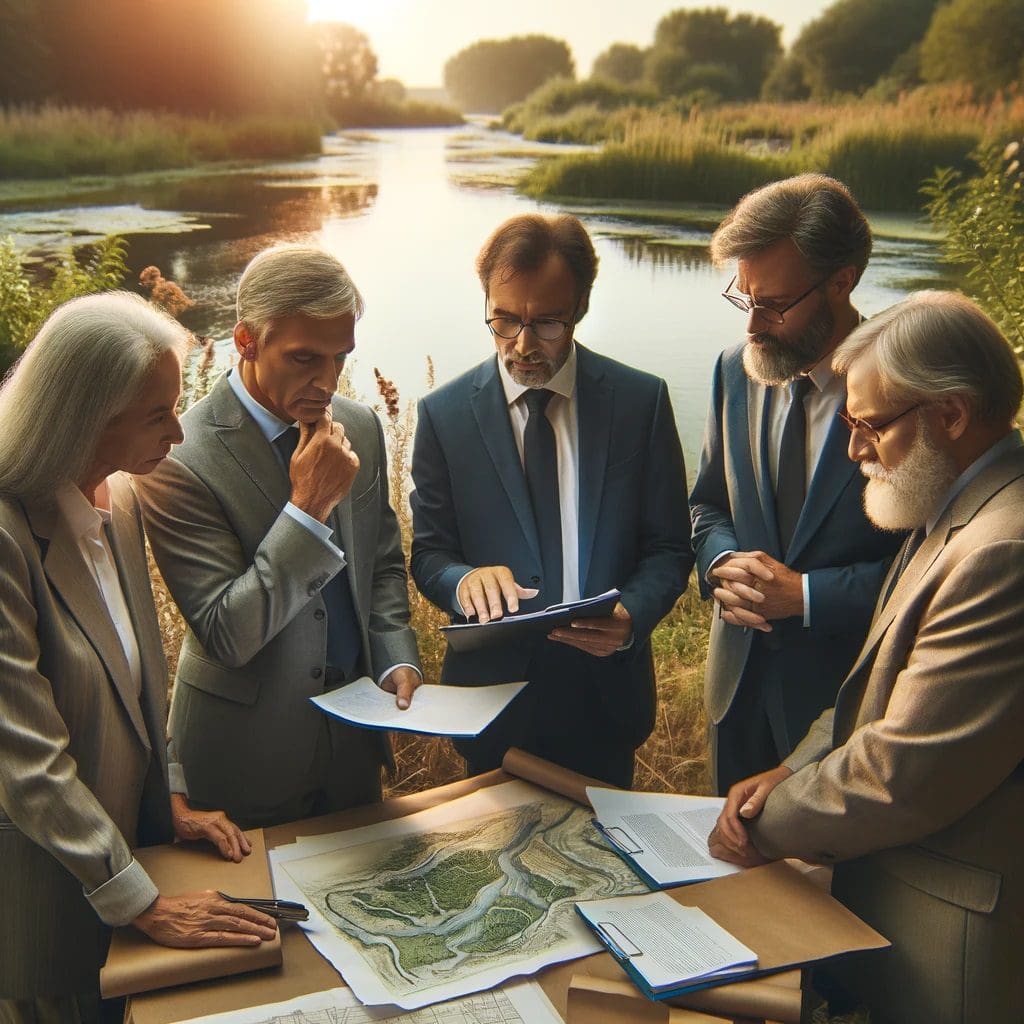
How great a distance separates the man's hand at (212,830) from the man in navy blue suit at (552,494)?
0.69 metres

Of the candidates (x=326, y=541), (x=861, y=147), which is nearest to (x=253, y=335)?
(x=326, y=541)

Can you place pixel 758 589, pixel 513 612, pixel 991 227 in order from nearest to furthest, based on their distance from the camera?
pixel 513 612 → pixel 758 589 → pixel 991 227

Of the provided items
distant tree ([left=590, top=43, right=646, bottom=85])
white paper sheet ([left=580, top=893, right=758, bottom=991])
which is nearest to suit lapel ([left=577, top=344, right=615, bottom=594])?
white paper sheet ([left=580, top=893, right=758, bottom=991])

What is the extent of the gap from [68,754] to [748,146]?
3.74m

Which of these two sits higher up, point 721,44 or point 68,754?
point 721,44

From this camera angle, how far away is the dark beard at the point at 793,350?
231 centimetres

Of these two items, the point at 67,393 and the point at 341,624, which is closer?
the point at 67,393

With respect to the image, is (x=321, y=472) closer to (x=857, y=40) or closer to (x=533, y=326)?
(x=533, y=326)

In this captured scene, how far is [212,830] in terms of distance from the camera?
5.77 ft

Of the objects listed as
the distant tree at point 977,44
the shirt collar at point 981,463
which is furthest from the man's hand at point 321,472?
the distant tree at point 977,44

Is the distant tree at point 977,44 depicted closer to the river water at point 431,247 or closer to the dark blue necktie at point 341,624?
the river water at point 431,247

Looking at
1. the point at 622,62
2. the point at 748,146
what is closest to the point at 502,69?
the point at 622,62

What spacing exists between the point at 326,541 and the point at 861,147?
3.36m

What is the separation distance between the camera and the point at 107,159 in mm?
4090
